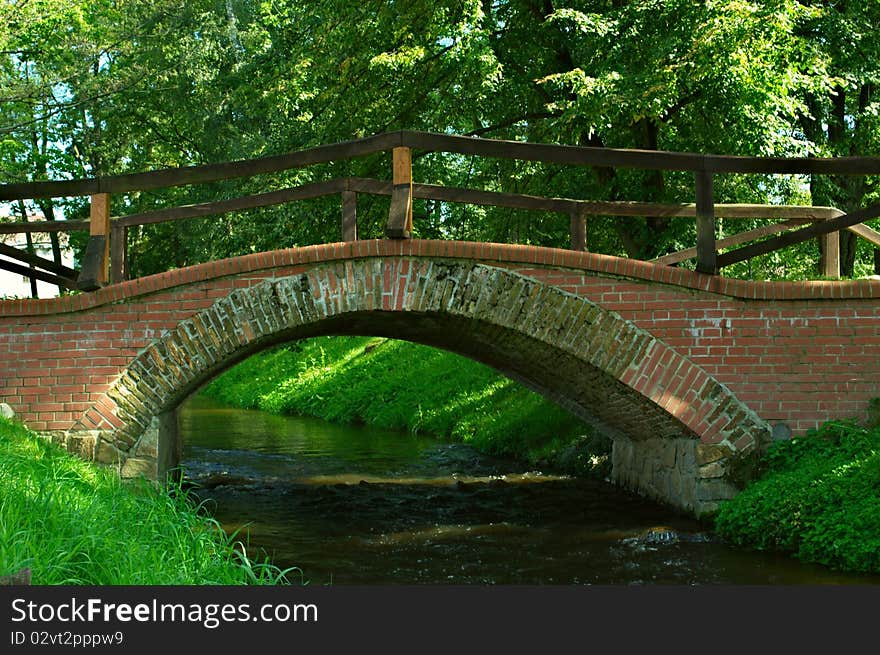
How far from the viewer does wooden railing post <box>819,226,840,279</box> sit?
9992 millimetres

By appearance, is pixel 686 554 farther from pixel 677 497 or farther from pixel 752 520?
pixel 677 497

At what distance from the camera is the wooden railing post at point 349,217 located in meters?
8.65

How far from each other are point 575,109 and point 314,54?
210 inches

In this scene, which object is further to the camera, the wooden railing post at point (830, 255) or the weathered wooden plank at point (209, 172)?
the wooden railing post at point (830, 255)

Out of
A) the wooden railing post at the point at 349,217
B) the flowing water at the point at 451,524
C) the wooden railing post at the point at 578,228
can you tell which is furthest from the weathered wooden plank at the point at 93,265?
the wooden railing post at the point at 578,228

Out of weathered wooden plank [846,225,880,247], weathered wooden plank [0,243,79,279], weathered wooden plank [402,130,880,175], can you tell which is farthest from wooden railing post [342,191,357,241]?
weathered wooden plank [846,225,880,247]

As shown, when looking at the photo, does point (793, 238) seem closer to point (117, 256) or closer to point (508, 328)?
point (508, 328)

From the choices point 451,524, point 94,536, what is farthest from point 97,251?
point 94,536

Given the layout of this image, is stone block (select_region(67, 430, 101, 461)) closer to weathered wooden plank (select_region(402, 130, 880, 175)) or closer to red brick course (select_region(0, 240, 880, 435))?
red brick course (select_region(0, 240, 880, 435))

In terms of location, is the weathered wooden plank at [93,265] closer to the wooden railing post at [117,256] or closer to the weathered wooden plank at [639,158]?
the wooden railing post at [117,256]

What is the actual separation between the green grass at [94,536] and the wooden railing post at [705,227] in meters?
4.34

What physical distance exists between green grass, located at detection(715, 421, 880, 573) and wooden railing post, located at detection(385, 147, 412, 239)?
351 centimetres

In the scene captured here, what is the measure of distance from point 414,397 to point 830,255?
10.4 meters

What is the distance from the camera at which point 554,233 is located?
14109 millimetres
